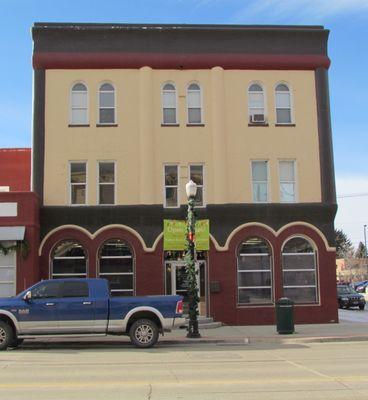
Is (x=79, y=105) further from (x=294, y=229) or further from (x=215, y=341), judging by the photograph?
(x=215, y=341)

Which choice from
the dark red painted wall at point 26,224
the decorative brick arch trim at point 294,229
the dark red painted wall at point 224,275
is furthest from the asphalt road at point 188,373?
the decorative brick arch trim at point 294,229

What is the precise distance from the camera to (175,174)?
2447cm

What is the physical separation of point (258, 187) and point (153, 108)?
5.28 meters

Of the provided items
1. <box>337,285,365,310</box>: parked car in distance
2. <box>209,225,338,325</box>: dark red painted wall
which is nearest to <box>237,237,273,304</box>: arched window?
<box>209,225,338,325</box>: dark red painted wall

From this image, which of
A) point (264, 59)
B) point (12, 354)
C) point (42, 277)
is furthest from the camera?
point (264, 59)

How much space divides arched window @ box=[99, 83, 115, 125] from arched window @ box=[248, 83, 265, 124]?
5565 millimetres

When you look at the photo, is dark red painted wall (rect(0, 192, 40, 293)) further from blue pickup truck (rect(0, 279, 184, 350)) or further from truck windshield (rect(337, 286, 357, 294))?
truck windshield (rect(337, 286, 357, 294))

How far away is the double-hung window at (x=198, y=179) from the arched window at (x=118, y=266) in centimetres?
335

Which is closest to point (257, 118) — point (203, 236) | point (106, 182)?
point (203, 236)

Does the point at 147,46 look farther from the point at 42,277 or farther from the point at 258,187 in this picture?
the point at 42,277

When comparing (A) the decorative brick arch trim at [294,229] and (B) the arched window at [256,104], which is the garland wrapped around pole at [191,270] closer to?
(A) the decorative brick arch trim at [294,229]

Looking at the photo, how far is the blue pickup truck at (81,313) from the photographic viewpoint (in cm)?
1656

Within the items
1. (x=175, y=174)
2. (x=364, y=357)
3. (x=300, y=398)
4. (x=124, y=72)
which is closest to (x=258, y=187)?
(x=175, y=174)

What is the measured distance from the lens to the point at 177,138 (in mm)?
24531
